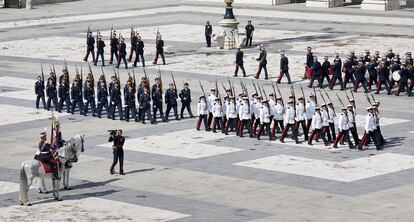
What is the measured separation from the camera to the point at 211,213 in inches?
1102

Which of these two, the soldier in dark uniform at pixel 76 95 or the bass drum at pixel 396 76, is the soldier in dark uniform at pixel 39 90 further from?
the bass drum at pixel 396 76

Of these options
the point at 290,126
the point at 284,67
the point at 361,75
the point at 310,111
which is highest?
the point at 284,67

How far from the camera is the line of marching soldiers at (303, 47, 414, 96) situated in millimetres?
44094

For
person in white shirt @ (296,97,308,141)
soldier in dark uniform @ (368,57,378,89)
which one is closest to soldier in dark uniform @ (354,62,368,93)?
soldier in dark uniform @ (368,57,378,89)

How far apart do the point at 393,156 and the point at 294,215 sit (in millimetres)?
6866

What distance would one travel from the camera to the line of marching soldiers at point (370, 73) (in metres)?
44.1

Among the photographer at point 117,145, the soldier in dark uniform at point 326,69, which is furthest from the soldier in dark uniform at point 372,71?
the photographer at point 117,145

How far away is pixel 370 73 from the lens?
44.8 meters

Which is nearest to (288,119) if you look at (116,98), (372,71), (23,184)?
(116,98)

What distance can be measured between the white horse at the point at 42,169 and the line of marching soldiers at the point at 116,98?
9541 mm

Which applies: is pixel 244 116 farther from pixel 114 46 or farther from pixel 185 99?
pixel 114 46

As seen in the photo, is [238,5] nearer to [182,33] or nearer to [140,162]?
[182,33]

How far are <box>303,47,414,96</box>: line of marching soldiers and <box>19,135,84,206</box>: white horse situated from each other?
16.8m

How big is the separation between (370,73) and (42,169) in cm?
1851
